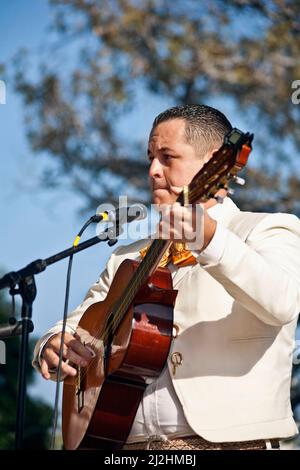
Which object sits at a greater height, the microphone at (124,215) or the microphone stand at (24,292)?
the microphone at (124,215)

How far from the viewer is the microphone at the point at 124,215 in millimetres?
3938

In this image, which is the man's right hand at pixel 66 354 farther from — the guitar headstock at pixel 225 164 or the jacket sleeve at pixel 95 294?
the guitar headstock at pixel 225 164

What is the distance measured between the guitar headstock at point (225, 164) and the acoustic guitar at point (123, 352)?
0.20 ft

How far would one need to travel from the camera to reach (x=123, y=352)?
3979 millimetres

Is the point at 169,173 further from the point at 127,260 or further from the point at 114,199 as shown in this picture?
the point at 114,199

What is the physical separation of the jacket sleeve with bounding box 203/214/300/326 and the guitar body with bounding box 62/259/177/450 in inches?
14.8

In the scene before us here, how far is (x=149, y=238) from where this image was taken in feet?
15.5

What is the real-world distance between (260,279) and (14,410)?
20.8 feet

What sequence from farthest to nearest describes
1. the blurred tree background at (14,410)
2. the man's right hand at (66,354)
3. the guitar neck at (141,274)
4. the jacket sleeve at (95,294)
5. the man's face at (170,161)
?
1. the blurred tree background at (14,410)
2. the jacket sleeve at (95,294)
3. the man's right hand at (66,354)
4. the man's face at (170,161)
5. the guitar neck at (141,274)

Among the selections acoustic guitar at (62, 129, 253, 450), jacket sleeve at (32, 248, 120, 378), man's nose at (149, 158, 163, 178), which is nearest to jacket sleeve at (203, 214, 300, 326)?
acoustic guitar at (62, 129, 253, 450)

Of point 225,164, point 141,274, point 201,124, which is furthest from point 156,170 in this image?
point 225,164

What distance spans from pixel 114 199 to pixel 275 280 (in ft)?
28.4

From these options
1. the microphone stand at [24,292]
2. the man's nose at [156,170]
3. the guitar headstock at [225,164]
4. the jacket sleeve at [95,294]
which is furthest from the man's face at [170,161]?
the guitar headstock at [225,164]

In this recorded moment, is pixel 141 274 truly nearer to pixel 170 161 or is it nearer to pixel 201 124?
pixel 170 161
